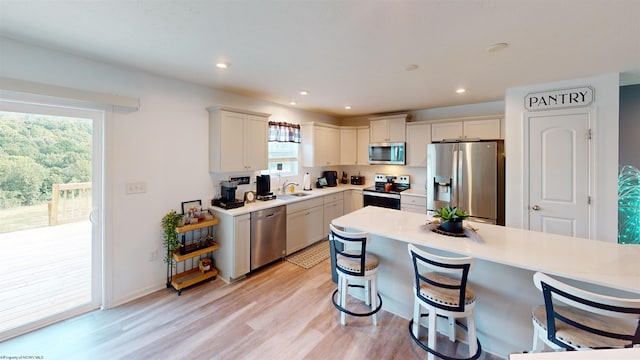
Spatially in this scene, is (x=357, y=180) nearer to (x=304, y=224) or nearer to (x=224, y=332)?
(x=304, y=224)

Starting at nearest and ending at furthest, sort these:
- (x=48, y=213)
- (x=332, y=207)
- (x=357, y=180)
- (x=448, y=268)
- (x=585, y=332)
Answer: (x=585, y=332), (x=448, y=268), (x=48, y=213), (x=332, y=207), (x=357, y=180)

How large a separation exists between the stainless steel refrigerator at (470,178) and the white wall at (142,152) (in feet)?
11.5

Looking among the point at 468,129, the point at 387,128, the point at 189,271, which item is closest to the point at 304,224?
the point at 189,271

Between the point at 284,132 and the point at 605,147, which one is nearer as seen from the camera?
the point at 605,147

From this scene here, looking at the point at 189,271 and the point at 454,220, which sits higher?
the point at 454,220

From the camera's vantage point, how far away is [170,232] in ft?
9.40

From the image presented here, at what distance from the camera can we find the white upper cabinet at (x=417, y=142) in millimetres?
4590

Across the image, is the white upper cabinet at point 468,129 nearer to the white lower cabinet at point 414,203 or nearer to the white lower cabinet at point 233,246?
the white lower cabinet at point 414,203

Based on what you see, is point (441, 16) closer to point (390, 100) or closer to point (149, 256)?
point (390, 100)

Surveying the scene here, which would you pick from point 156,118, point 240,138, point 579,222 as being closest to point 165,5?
point 156,118

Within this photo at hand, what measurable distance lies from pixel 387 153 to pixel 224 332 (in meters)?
4.03

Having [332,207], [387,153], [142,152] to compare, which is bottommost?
[332,207]

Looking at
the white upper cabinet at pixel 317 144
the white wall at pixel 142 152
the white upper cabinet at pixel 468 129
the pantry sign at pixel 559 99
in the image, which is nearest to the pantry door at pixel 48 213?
the white wall at pixel 142 152

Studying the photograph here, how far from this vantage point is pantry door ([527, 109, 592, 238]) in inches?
116
